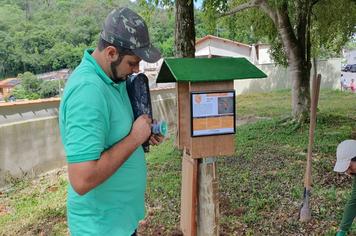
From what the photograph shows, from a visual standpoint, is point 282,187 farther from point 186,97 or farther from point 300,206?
point 186,97

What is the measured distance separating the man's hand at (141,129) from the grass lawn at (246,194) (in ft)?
7.23

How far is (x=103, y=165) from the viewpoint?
4.71ft

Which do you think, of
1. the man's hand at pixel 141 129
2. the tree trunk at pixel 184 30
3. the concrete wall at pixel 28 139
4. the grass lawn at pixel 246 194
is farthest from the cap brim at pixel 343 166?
the concrete wall at pixel 28 139

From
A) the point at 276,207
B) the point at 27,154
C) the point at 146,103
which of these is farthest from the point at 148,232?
the point at 27,154

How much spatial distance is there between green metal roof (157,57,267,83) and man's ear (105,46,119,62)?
0.88 m

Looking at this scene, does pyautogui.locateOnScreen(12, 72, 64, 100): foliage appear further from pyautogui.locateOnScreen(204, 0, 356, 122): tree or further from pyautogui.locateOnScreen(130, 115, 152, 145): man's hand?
pyautogui.locateOnScreen(130, 115, 152, 145): man's hand

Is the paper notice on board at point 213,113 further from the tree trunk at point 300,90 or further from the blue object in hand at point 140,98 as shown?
the tree trunk at point 300,90

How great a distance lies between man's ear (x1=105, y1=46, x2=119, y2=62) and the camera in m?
1.58

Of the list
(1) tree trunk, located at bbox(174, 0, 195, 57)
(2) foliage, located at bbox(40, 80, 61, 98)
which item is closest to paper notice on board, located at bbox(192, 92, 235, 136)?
(1) tree trunk, located at bbox(174, 0, 195, 57)

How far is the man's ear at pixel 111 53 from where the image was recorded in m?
1.58

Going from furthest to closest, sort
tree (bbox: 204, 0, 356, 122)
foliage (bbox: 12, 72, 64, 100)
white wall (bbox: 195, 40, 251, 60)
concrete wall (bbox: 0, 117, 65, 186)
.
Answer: white wall (bbox: 195, 40, 251, 60)
foliage (bbox: 12, 72, 64, 100)
tree (bbox: 204, 0, 356, 122)
concrete wall (bbox: 0, 117, 65, 186)

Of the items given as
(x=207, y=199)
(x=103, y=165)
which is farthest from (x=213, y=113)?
(x=103, y=165)

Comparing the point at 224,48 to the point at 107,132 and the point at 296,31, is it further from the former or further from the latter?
the point at 107,132

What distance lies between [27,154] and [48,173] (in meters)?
0.58
